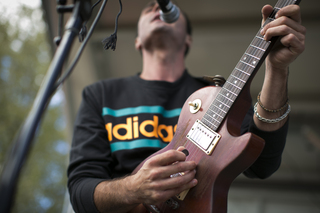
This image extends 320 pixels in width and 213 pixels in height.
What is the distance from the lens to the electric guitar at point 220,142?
2.47 ft

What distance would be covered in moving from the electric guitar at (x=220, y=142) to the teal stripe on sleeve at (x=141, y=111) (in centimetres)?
38

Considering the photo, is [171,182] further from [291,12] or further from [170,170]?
[291,12]

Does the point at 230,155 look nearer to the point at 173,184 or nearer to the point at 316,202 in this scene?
the point at 173,184

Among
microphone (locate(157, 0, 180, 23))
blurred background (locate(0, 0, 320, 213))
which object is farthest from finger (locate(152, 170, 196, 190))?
blurred background (locate(0, 0, 320, 213))

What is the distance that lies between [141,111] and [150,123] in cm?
10

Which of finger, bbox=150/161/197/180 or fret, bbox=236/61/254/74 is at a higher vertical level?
fret, bbox=236/61/254/74

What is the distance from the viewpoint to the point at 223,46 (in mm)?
2268

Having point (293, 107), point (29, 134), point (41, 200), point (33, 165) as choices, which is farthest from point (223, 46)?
point (41, 200)

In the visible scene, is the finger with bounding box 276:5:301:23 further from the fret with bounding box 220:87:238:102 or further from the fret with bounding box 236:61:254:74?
the fret with bounding box 220:87:238:102

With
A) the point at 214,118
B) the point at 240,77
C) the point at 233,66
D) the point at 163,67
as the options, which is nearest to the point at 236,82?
the point at 240,77

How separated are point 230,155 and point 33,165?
910 centimetres

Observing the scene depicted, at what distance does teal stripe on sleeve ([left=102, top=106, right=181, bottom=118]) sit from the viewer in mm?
1300

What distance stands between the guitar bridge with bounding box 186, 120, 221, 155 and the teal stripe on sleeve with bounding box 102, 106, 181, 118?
0.41 m

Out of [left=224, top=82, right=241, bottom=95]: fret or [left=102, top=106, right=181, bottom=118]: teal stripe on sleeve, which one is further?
[left=102, top=106, right=181, bottom=118]: teal stripe on sleeve
